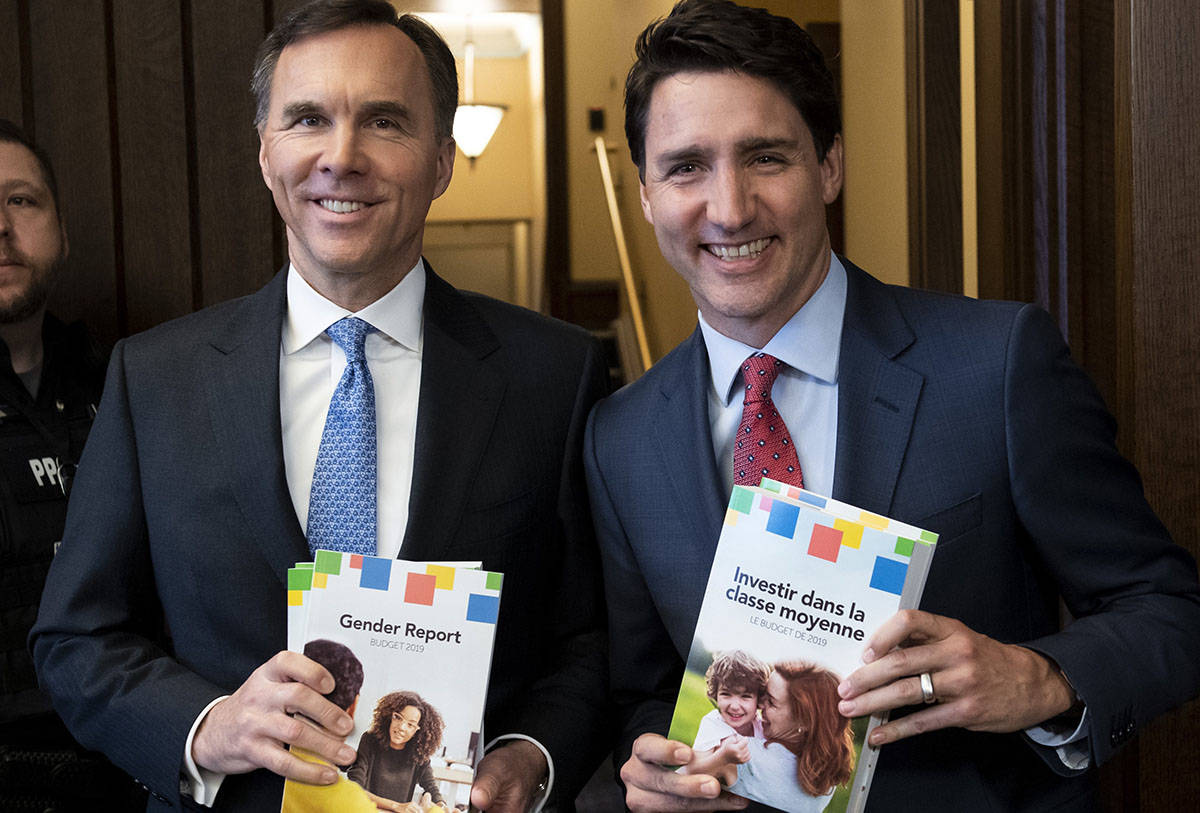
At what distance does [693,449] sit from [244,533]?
0.68 metres

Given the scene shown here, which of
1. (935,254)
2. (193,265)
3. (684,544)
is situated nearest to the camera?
(684,544)

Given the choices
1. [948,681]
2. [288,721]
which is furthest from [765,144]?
[288,721]

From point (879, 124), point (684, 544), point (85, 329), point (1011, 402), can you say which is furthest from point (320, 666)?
point (879, 124)

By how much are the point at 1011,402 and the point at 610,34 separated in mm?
6992

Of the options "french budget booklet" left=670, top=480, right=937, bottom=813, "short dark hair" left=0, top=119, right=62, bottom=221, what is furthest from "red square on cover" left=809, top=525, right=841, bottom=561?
"short dark hair" left=0, top=119, right=62, bottom=221

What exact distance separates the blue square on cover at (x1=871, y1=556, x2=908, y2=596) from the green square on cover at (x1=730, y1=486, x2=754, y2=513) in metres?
0.16

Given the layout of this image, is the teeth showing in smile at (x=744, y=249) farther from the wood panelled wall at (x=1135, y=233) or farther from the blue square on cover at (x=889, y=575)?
the wood panelled wall at (x=1135, y=233)

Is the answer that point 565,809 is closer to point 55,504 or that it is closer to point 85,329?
point 55,504

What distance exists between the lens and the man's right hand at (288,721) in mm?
1468

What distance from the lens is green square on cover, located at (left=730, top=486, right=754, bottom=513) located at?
55.4 inches

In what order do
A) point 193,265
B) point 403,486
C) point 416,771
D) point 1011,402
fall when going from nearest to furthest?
point 416,771
point 1011,402
point 403,486
point 193,265

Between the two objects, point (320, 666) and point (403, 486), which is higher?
point (403, 486)

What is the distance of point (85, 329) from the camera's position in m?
2.45

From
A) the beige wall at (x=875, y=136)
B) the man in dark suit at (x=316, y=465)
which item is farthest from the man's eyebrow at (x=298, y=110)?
the beige wall at (x=875, y=136)
